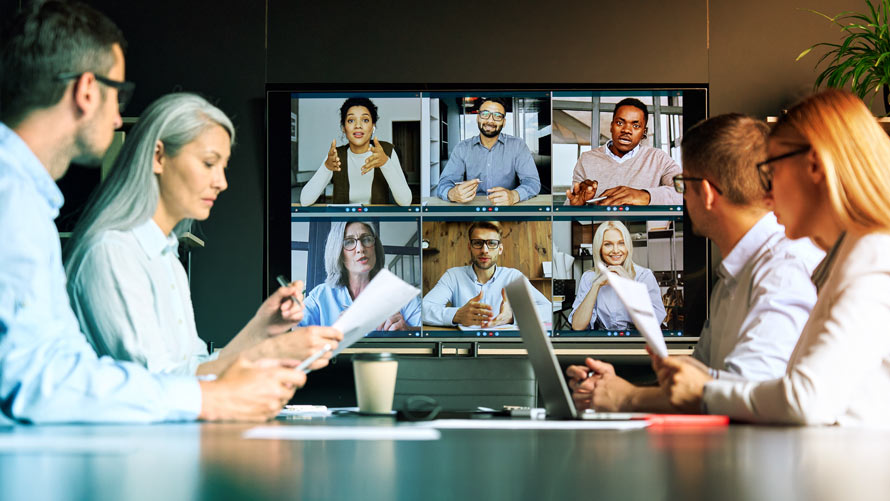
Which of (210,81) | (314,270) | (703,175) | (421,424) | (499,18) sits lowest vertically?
(421,424)

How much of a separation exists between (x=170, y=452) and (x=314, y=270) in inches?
129

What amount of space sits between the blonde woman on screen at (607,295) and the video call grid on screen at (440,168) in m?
0.05

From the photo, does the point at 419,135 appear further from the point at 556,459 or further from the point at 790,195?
the point at 556,459

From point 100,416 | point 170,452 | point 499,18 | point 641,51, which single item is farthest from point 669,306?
point 170,452

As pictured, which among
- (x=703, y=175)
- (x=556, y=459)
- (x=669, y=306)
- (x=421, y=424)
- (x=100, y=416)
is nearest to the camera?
(x=556, y=459)

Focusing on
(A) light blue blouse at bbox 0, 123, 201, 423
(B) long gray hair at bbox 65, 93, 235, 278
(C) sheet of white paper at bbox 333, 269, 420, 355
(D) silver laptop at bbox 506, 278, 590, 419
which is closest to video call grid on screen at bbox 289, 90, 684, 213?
(B) long gray hair at bbox 65, 93, 235, 278

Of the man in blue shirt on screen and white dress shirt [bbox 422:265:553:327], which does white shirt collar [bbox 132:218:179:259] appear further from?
white dress shirt [bbox 422:265:553:327]

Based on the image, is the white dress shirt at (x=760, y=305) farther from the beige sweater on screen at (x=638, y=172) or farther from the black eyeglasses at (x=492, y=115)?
the black eyeglasses at (x=492, y=115)

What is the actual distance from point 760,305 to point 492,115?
7.75 ft

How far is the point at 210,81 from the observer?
441 centimetres

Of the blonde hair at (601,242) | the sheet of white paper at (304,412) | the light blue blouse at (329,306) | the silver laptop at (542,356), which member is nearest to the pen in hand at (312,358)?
the sheet of white paper at (304,412)

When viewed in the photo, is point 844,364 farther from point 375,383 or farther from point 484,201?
point 484,201

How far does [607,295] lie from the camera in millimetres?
4238

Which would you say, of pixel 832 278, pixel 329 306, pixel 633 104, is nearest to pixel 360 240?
pixel 329 306
